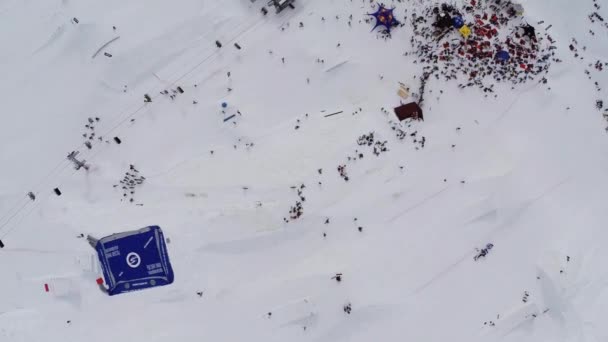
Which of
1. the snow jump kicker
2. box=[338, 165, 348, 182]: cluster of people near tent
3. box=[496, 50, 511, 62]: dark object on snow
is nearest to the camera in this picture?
the snow jump kicker

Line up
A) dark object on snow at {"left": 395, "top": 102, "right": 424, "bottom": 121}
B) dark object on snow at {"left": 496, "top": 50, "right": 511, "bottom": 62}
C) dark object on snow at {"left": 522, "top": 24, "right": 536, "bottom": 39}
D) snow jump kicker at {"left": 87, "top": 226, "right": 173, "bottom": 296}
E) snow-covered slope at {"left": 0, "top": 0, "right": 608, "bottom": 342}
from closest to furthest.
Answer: snow-covered slope at {"left": 0, "top": 0, "right": 608, "bottom": 342} < snow jump kicker at {"left": 87, "top": 226, "right": 173, "bottom": 296} < dark object on snow at {"left": 395, "top": 102, "right": 424, "bottom": 121} < dark object on snow at {"left": 496, "top": 50, "right": 511, "bottom": 62} < dark object on snow at {"left": 522, "top": 24, "right": 536, "bottom": 39}

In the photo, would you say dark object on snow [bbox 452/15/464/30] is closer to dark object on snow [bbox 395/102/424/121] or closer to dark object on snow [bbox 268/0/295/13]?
dark object on snow [bbox 395/102/424/121]

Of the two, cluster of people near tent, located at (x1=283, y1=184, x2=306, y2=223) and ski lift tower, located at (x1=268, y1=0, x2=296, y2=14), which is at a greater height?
ski lift tower, located at (x1=268, y1=0, x2=296, y2=14)

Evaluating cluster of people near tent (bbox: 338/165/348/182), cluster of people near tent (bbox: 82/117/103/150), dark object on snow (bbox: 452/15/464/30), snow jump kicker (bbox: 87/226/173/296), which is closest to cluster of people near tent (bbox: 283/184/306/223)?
cluster of people near tent (bbox: 338/165/348/182)

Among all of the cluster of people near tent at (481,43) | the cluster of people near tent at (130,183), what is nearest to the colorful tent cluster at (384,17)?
the cluster of people near tent at (481,43)

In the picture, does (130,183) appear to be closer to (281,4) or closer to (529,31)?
(281,4)

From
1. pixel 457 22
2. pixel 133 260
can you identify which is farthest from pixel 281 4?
pixel 133 260

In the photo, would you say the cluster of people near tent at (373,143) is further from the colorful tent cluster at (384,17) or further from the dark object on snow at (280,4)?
the dark object on snow at (280,4)
